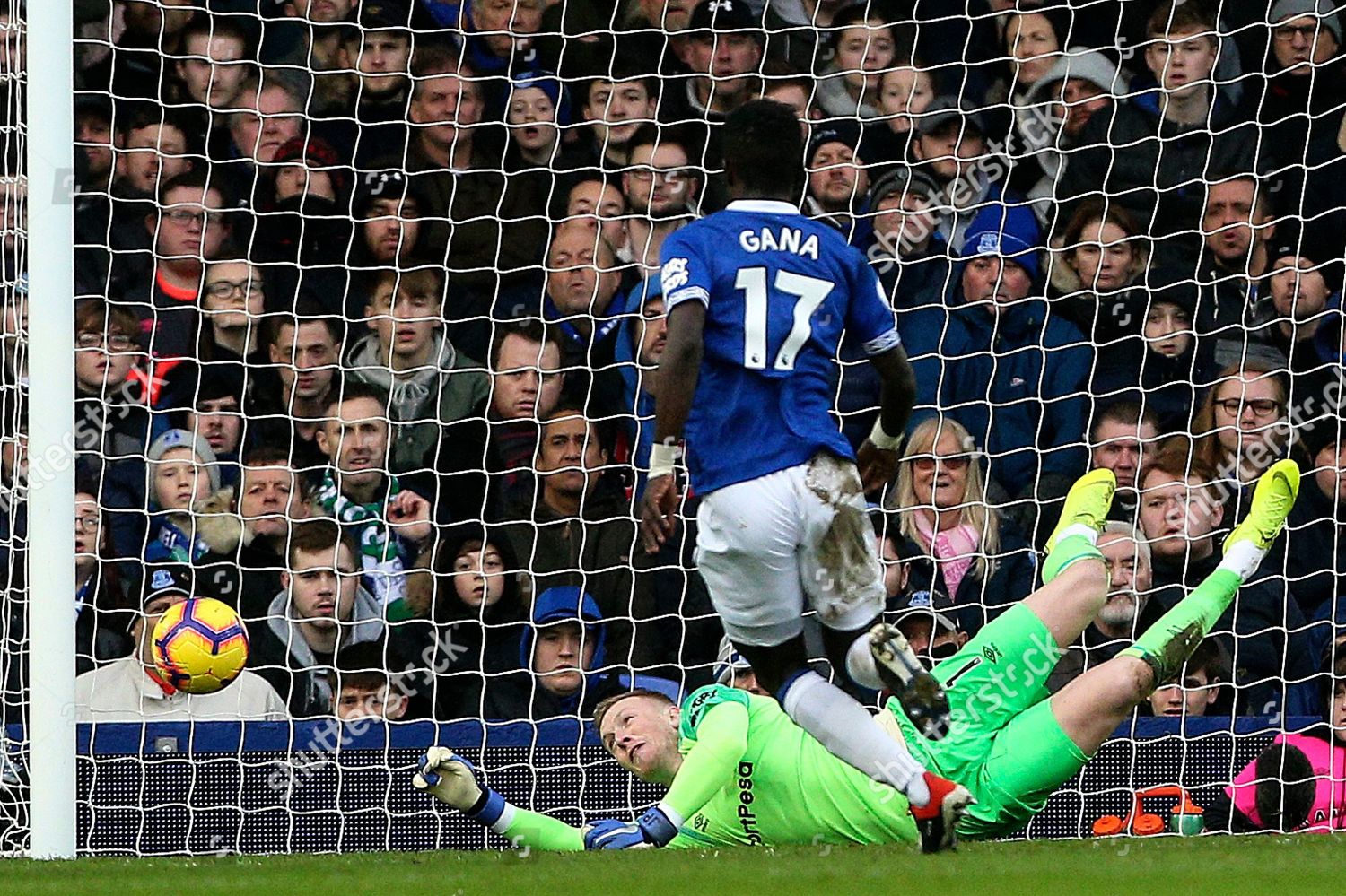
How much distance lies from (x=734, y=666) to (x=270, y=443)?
195 centimetres

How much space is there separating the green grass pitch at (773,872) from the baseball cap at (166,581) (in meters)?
1.94

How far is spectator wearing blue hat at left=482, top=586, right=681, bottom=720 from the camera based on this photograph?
7117 mm

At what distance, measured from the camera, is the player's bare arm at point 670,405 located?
4219 millimetres

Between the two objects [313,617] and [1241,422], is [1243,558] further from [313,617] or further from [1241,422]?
[313,617]

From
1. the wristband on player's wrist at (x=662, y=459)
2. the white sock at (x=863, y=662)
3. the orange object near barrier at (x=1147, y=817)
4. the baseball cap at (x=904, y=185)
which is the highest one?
the wristband on player's wrist at (x=662, y=459)

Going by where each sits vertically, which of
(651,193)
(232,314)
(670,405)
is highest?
(670,405)

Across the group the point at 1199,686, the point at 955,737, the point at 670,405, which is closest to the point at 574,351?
the point at 955,737

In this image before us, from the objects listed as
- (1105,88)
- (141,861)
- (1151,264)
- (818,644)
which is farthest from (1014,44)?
(141,861)

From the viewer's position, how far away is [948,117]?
775 centimetres

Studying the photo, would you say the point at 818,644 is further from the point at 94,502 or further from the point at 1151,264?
the point at 94,502

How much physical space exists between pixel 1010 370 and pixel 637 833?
9.26ft

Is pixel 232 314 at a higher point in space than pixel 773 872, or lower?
lower

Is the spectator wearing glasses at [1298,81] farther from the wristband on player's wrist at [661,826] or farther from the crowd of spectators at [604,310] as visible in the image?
the wristband on player's wrist at [661,826]

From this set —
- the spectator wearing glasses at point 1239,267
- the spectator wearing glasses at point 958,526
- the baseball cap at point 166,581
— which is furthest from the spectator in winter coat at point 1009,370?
Result: the baseball cap at point 166,581
